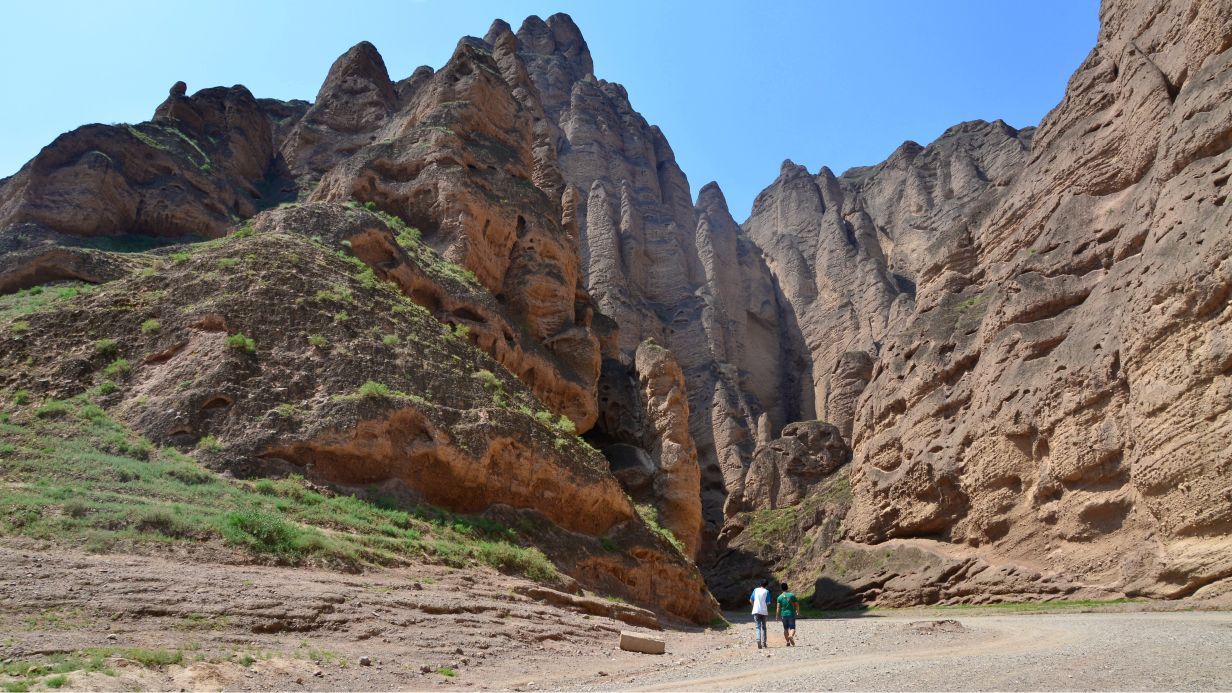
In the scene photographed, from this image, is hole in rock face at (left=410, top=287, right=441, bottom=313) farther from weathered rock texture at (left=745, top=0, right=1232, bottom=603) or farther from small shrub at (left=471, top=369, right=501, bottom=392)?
weathered rock texture at (left=745, top=0, right=1232, bottom=603)

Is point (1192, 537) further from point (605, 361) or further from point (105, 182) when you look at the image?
point (105, 182)

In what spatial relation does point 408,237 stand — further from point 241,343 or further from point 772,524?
point 772,524

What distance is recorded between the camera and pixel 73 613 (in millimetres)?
9664

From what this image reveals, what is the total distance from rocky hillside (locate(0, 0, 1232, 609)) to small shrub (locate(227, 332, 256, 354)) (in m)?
0.08

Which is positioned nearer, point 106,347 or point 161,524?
point 161,524

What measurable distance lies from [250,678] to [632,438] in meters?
33.2

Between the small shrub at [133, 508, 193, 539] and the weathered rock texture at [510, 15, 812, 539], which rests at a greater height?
the weathered rock texture at [510, 15, 812, 539]

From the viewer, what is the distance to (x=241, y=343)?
1977cm

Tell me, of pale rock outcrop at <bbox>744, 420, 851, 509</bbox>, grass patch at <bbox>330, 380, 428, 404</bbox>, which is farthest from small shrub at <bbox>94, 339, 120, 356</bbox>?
pale rock outcrop at <bbox>744, 420, 851, 509</bbox>

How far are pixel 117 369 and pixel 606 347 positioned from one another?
29043mm

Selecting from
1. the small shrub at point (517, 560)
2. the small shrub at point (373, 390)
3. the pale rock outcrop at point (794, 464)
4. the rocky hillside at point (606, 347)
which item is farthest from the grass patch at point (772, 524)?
the small shrub at point (373, 390)

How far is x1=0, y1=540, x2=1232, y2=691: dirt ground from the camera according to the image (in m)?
8.92

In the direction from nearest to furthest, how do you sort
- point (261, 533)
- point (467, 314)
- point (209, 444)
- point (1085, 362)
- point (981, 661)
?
point (981, 661) < point (261, 533) < point (209, 444) < point (1085, 362) < point (467, 314)

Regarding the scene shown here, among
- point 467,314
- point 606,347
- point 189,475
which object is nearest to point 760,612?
point 189,475
